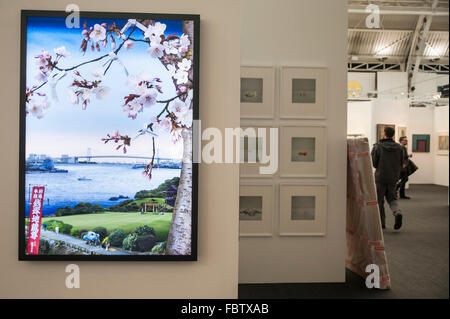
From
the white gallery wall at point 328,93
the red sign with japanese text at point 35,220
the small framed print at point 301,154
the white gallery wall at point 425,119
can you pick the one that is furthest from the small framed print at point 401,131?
the red sign with japanese text at point 35,220

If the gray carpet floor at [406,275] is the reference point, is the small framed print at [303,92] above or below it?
above

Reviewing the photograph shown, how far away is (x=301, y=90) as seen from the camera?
4199 mm

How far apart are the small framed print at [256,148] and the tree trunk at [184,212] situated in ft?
6.16

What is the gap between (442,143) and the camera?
1585cm

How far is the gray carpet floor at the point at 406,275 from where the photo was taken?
3.93m

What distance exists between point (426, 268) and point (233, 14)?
4.08m

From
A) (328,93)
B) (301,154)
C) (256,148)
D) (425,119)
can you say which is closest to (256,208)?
(256,148)

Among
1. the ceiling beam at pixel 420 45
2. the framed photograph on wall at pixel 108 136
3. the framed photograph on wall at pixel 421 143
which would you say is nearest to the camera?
the framed photograph on wall at pixel 108 136

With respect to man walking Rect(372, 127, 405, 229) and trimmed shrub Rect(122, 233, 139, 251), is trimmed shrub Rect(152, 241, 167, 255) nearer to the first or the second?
trimmed shrub Rect(122, 233, 139, 251)

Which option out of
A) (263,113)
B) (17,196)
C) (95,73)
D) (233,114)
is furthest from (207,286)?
(263,113)

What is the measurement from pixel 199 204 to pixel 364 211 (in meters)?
2.44

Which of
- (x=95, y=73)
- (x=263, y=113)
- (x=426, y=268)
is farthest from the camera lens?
(x=426, y=268)

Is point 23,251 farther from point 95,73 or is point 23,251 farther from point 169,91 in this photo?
point 169,91

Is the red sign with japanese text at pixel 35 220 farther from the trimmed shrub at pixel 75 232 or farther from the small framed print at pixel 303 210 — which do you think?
the small framed print at pixel 303 210
